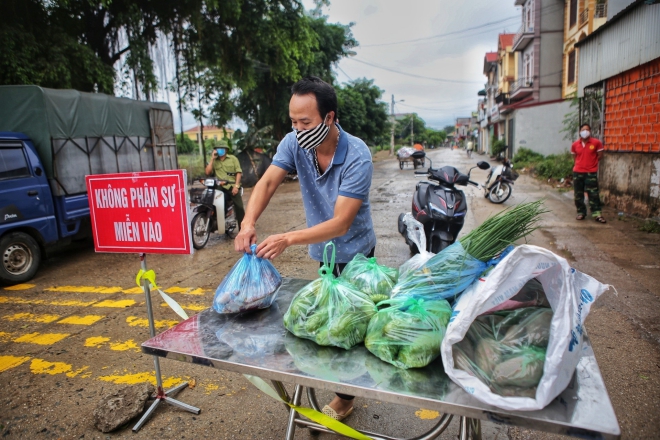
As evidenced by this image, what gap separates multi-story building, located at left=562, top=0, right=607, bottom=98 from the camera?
61.9ft

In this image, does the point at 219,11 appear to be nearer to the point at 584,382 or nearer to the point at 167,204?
the point at 167,204

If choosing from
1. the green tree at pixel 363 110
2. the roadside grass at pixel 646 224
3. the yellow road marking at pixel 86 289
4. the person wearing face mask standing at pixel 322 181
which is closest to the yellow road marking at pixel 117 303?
the yellow road marking at pixel 86 289

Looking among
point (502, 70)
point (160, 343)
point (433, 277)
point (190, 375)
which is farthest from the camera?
point (502, 70)

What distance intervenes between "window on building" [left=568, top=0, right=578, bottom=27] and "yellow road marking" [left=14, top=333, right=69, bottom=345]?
24.6 meters

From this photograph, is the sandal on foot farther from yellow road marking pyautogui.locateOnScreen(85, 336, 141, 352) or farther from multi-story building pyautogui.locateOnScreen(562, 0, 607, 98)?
multi-story building pyautogui.locateOnScreen(562, 0, 607, 98)

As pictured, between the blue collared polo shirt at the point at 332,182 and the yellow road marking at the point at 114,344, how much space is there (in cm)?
210

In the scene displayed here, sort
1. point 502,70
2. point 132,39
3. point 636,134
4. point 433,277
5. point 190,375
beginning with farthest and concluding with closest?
point 502,70
point 132,39
point 636,134
point 190,375
point 433,277

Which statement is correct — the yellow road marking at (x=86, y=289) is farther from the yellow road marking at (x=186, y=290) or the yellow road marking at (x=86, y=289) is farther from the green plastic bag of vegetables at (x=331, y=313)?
the green plastic bag of vegetables at (x=331, y=313)

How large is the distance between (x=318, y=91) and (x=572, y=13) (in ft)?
82.2

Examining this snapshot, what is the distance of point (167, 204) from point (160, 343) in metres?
1.05

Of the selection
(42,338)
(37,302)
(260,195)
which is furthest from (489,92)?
(260,195)

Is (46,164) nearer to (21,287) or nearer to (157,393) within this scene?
(21,287)

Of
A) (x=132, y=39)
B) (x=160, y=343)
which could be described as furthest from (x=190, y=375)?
(x=132, y=39)

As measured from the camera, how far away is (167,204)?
2566 mm
